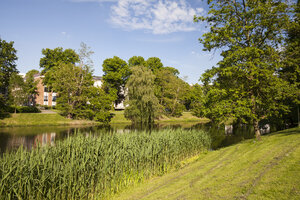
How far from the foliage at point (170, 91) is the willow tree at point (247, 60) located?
135 feet

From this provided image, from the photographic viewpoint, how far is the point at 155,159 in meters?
11.1

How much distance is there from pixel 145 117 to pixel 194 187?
36.1 metres

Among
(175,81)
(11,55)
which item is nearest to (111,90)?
(175,81)

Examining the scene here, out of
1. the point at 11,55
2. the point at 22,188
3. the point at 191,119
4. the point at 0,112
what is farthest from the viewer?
the point at 191,119

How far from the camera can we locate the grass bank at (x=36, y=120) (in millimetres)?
34372

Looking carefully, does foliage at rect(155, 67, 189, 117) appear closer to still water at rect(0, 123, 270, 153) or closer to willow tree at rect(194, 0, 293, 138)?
still water at rect(0, 123, 270, 153)

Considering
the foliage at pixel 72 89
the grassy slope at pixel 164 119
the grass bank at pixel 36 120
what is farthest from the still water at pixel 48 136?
the grassy slope at pixel 164 119

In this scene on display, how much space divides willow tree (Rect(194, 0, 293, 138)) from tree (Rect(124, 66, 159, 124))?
27.4m

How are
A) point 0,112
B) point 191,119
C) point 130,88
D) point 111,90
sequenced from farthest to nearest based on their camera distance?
point 191,119 → point 111,90 → point 130,88 → point 0,112

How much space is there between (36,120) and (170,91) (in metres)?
35.1

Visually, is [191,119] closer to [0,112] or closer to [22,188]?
[0,112]

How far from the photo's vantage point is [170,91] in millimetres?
57781

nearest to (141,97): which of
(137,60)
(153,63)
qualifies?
(137,60)

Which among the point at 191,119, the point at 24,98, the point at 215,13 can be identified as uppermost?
the point at 215,13
